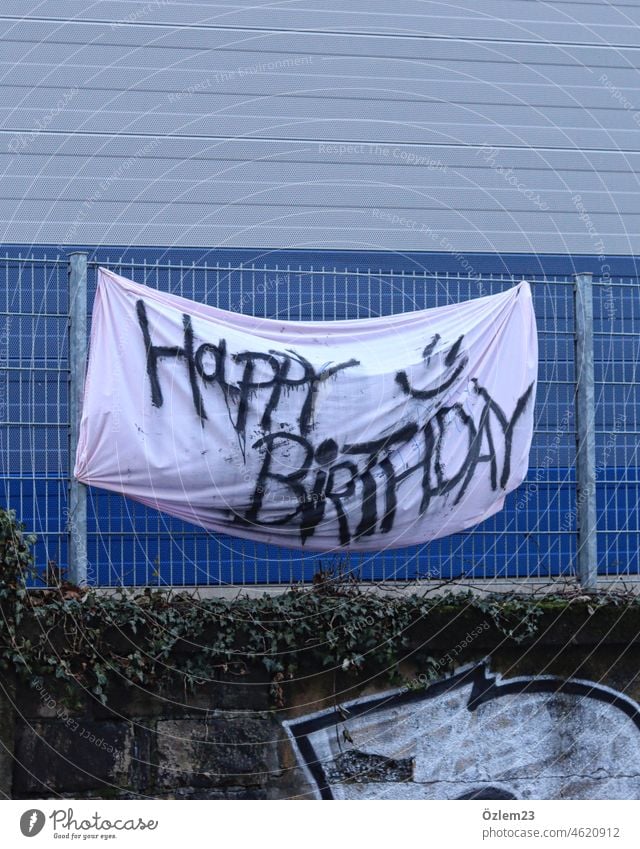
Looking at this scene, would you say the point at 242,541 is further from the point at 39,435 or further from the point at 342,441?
the point at 39,435

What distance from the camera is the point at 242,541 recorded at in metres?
6.27

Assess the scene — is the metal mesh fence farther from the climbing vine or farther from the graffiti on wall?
the graffiti on wall

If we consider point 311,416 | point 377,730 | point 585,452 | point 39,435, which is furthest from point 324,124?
point 377,730

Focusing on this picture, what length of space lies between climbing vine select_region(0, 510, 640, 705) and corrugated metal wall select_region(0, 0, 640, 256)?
347 centimetres

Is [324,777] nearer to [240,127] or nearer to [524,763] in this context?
[524,763]

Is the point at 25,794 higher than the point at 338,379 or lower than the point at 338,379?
lower

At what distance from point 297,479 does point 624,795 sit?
2340 millimetres

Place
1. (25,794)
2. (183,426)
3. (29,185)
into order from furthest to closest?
(29,185)
(183,426)
(25,794)

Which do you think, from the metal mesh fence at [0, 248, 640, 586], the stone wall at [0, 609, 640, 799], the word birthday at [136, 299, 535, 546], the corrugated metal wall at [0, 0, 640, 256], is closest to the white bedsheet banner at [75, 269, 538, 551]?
the word birthday at [136, 299, 535, 546]

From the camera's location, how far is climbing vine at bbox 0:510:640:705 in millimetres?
5676

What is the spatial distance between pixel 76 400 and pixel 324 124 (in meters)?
3.85

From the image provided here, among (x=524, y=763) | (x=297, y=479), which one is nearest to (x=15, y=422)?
(x=297, y=479)

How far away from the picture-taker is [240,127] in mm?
8891

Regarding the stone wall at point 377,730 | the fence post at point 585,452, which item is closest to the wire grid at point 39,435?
the stone wall at point 377,730
